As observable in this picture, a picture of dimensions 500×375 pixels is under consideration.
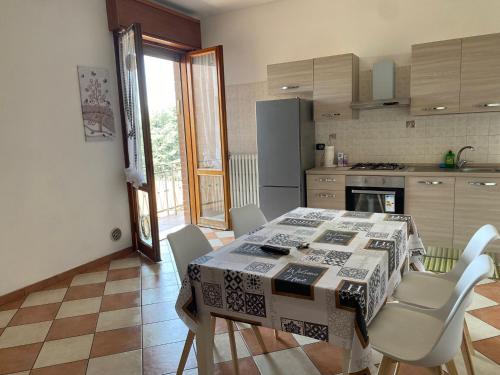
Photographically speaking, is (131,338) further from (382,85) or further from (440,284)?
(382,85)

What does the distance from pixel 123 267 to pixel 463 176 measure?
3.36 metres

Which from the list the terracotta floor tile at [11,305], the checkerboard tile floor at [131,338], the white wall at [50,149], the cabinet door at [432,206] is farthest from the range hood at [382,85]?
the terracotta floor tile at [11,305]

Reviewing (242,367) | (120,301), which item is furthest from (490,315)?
(120,301)

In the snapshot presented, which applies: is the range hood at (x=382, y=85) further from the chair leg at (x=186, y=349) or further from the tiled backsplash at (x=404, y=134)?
the chair leg at (x=186, y=349)

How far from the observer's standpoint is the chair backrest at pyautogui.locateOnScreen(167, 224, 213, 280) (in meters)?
1.86

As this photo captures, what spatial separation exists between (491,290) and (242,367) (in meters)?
2.05

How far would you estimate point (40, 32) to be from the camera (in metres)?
3.14

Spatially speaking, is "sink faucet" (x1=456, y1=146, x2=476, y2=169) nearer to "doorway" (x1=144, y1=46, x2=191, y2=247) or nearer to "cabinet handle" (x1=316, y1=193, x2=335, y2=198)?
"cabinet handle" (x1=316, y1=193, x2=335, y2=198)

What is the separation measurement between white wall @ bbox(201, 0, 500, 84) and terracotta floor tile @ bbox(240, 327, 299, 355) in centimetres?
305

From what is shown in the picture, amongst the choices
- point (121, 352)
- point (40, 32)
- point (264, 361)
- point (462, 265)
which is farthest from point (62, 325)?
point (462, 265)

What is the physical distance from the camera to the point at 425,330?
1603 millimetres

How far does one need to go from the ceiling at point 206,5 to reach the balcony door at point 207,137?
0.53m

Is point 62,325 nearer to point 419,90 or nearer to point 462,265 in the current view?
point 462,265

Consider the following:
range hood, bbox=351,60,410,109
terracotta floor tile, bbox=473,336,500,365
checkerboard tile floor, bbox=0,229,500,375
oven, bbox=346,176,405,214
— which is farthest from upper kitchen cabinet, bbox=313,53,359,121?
terracotta floor tile, bbox=473,336,500,365
